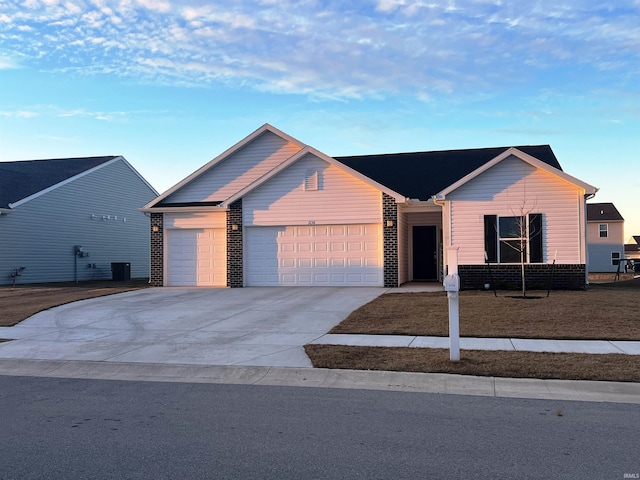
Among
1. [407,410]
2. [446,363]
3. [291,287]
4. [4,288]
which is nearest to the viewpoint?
[407,410]

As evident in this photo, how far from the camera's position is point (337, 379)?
804 centimetres

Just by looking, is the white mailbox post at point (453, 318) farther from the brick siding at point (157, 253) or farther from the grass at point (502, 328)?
the brick siding at point (157, 253)

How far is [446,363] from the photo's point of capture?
332 inches

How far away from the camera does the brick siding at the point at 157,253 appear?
22.4 meters

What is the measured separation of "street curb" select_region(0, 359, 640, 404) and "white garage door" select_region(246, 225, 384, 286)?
11.8 meters

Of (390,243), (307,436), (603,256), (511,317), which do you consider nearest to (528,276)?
(390,243)

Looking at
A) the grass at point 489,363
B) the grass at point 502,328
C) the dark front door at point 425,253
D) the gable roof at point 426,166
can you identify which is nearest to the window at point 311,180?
the gable roof at point 426,166

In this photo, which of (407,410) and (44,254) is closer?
(407,410)

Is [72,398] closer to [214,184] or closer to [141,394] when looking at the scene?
[141,394]

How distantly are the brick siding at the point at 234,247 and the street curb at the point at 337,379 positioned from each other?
11528 mm

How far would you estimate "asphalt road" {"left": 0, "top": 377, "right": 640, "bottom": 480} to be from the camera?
471 cm

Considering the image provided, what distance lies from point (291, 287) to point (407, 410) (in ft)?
46.0

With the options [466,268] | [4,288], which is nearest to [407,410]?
[466,268]

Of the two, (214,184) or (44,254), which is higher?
(214,184)
